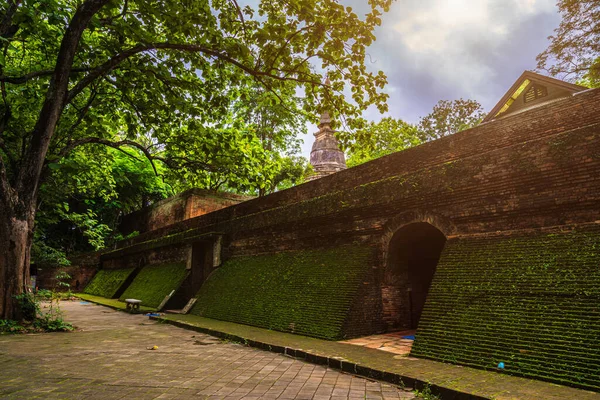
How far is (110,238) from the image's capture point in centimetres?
2725

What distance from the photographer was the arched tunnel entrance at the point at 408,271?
7297 mm

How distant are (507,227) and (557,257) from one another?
0.96 meters

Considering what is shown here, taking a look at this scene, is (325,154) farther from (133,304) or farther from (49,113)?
(49,113)

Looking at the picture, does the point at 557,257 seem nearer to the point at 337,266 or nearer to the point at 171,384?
the point at 337,266

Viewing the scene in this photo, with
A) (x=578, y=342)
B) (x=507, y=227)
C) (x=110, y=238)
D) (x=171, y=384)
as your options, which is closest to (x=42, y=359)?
(x=171, y=384)

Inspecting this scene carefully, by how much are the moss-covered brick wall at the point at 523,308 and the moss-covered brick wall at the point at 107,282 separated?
17.1m

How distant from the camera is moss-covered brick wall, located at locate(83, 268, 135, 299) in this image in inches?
734

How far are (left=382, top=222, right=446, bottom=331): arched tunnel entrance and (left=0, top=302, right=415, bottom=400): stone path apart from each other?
9.19 feet

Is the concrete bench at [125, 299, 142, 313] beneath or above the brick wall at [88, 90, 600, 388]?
beneath

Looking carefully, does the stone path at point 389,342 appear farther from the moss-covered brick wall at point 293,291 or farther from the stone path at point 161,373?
the stone path at point 161,373

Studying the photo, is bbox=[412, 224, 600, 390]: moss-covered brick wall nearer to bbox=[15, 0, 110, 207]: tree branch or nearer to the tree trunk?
the tree trunk

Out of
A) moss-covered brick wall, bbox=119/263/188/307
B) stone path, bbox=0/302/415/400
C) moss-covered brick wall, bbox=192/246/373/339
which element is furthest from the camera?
moss-covered brick wall, bbox=119/263/188/307

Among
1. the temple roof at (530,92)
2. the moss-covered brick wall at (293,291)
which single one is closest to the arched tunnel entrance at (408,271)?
the moss-covered brick wall at (293,291)

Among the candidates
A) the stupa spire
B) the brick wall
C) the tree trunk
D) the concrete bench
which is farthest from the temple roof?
the tree trunk
